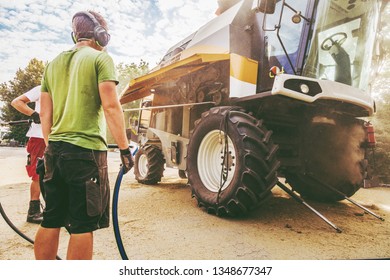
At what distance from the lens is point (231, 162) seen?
2.76 meters

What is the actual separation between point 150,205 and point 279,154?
1711mm

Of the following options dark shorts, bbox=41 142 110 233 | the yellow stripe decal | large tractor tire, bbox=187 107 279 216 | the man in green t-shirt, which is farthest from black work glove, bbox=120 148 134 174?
the yellow stripe decal

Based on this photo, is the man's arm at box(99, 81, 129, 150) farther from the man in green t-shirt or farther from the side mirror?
the side mirror

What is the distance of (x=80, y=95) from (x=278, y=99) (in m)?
1.86

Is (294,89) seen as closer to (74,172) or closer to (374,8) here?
(374,8)

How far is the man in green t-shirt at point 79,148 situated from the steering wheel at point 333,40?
2236 millimetres

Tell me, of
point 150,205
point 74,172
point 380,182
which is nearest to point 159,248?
point 74,172

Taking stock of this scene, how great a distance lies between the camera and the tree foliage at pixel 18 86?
2.69 meters

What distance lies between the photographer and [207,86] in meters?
3.54

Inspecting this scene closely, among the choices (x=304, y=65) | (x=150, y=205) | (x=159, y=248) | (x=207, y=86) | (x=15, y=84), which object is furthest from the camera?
(x=207, y=86)

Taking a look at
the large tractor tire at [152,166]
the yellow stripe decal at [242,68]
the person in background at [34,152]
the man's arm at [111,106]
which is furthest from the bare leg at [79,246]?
the large tractor tire at [152,166]

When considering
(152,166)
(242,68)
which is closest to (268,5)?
(242,68)

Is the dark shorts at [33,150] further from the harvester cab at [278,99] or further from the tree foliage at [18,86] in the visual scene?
the harvester cab at [278,99]

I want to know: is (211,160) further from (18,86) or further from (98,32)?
(18,86)
